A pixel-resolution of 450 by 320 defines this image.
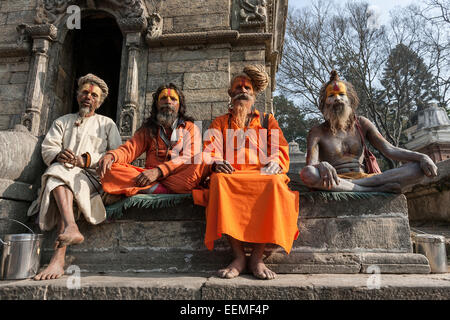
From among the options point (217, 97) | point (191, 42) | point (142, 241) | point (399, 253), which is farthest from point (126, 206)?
point (191, 42)

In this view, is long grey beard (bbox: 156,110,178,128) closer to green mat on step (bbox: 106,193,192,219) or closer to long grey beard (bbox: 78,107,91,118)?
long grey beard (bbox: 78,107,91,118)

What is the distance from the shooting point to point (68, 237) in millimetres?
2449

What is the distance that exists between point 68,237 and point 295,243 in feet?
6.46

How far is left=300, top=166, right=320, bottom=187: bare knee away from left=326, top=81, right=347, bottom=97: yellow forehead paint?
1.07 meters

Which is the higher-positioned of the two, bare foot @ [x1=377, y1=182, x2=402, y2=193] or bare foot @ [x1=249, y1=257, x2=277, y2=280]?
bare foot @ [x1=377, y1=182, x2=402, y2=193]

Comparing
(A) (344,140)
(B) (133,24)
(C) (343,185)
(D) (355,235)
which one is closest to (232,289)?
(D) (355,235)

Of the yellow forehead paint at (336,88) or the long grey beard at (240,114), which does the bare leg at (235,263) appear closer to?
the long grey beard at (240,114)

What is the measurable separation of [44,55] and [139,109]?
2.26m

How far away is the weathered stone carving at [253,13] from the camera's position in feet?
17.3

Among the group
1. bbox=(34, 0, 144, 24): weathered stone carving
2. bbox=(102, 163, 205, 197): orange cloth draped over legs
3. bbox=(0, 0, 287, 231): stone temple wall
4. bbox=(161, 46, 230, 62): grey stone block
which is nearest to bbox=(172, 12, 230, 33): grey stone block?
bbox=(0, 0, 287, 231): stone temple wall

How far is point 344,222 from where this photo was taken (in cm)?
263

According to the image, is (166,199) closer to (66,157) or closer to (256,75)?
(66,157)

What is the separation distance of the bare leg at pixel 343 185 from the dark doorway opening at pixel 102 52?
6.49 meters

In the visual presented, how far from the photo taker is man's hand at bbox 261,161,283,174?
2.72 meters
